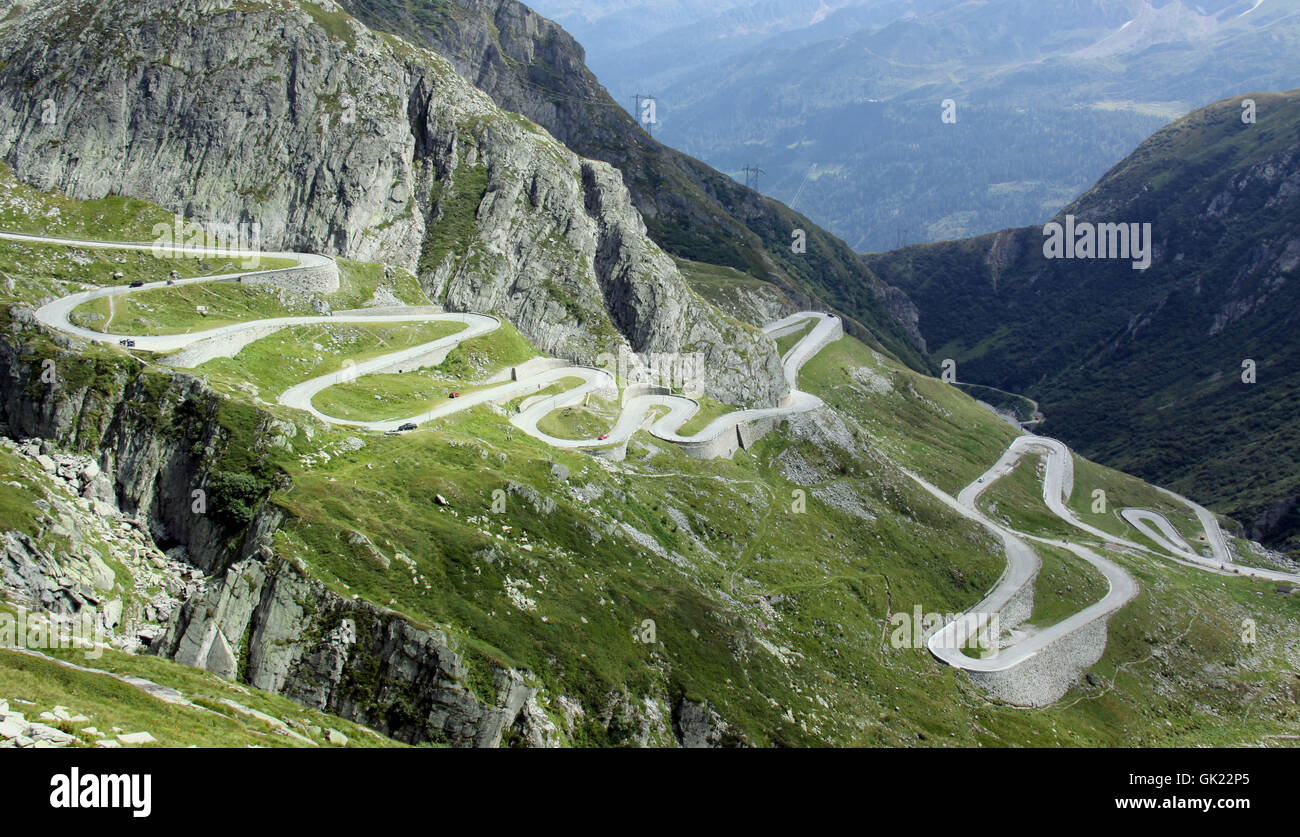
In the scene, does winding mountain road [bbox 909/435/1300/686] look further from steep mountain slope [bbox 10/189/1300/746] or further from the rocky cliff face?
the rocky cliff face

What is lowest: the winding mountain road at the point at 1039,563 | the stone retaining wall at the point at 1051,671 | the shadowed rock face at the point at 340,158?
the stone retaining wall at the point at 1051,671

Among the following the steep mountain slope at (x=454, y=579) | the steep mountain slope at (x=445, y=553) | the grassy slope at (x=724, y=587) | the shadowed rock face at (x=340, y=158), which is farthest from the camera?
the shadowed rock face at (x=340, y=158)

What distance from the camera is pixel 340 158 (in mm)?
130250

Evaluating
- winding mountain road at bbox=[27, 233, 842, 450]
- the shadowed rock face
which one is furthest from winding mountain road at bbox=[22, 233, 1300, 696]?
the shadowed rock face

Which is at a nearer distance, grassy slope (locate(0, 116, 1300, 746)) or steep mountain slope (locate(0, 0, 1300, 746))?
steep mountain slope (locate(0, 0, 1300, 746))

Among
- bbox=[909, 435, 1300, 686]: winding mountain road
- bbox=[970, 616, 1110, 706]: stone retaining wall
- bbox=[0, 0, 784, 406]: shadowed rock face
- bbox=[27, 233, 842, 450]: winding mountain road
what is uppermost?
bbox=[0, 0, 784, 406]: shadowed rock face

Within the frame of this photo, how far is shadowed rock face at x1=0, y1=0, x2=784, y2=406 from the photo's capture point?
12031 cm

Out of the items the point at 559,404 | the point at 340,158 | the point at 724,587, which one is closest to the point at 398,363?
the point at 559,404

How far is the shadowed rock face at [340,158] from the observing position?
12031 centimetres

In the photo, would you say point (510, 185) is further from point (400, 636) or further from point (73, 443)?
point (400, 636)

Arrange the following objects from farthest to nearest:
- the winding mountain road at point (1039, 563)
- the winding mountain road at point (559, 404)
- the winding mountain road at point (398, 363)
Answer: the winding mountain road at point (1039, 563) → the winding mountain road at point (559, 404) → the winding mountain road at point (398, 363)

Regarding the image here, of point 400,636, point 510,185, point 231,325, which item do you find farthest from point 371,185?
point 400,636

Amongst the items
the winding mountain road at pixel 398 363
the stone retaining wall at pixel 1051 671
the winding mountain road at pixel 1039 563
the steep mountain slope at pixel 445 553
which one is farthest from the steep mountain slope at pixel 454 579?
the winding mountain road at pixel 1039 563

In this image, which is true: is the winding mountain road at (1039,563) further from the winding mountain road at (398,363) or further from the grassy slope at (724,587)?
the winding mountain road at (398,363)
